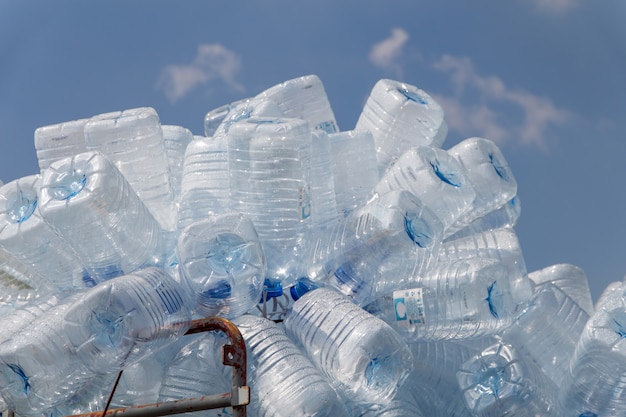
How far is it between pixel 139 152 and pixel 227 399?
158 centimetres

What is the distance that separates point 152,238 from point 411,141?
66.9 inches

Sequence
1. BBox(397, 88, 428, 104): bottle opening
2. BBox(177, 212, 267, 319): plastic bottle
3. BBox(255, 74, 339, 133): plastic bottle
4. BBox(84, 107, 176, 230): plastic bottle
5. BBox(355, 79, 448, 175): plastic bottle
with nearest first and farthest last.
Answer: BBox(177, 212, 267, 319): plastic bottle, BBox(84, 107, 176, 230): plastic bottle, BBox(355, 79, 448, 175): plastic bottle, BBox(397, 88, 428, 104): bottle opening, BBox(255, 74, 339, 133): plastic bottle

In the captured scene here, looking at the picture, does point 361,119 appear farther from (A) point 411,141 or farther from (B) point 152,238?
(B) point 152,238

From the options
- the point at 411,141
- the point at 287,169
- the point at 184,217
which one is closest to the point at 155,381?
the point at 184,217

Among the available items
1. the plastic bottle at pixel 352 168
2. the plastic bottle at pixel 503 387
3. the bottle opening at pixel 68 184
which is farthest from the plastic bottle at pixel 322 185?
the bottle opening at pixel 68 184

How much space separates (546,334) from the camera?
4047mm

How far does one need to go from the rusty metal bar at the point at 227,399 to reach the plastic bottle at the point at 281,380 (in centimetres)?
14

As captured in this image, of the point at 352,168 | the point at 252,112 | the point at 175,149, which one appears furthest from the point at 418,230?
the point at 175,149

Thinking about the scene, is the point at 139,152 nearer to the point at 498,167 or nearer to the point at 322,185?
the point at 322,185

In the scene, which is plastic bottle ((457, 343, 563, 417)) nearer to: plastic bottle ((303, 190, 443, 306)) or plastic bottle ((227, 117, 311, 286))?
plastic bottle ((303, 190, 443, 306))

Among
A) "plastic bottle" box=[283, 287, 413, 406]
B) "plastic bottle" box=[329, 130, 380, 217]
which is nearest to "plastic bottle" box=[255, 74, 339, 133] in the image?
"plastic bottle" box=[329, 130, 380, 217]

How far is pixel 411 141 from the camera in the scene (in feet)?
15.8

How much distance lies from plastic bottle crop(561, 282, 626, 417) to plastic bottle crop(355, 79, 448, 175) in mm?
1475

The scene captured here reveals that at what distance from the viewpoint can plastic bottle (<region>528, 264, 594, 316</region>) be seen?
4820 millimetres
